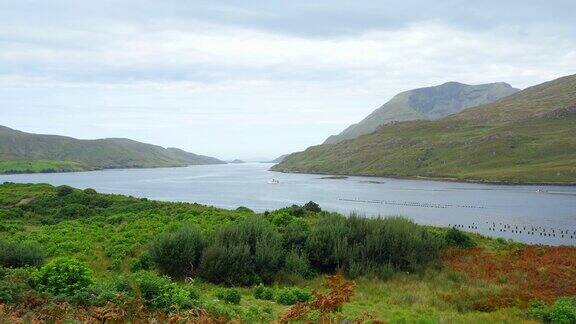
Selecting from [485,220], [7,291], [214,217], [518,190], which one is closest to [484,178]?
[518,190]

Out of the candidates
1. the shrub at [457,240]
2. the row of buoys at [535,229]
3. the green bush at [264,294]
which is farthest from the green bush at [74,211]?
the row of buoys at [535,229]

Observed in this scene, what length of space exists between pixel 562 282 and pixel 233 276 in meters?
13.2

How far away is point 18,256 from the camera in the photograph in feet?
66.2

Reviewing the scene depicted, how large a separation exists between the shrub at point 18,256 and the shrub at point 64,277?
580 cm

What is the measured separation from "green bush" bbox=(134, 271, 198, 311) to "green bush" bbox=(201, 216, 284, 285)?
227 inches

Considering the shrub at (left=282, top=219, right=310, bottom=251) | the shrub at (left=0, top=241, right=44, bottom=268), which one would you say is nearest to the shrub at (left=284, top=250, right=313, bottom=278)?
the shrub at (left=282, top=219, right=310, bottom=251)

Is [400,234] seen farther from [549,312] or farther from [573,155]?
[573,155]

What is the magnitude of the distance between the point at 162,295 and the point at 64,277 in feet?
11.9

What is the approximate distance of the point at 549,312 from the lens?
1467cm

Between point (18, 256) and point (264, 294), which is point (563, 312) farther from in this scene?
point (18, 256)

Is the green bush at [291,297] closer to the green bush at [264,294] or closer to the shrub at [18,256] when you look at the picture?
the green bush at [264,294]

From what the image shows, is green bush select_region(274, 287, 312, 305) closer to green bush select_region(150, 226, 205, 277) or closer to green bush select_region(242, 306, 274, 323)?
green bush select_region(242, 306, 274, 323)

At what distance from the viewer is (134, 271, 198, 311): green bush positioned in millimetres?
12734

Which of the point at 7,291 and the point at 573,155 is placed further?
the point at 573,155
